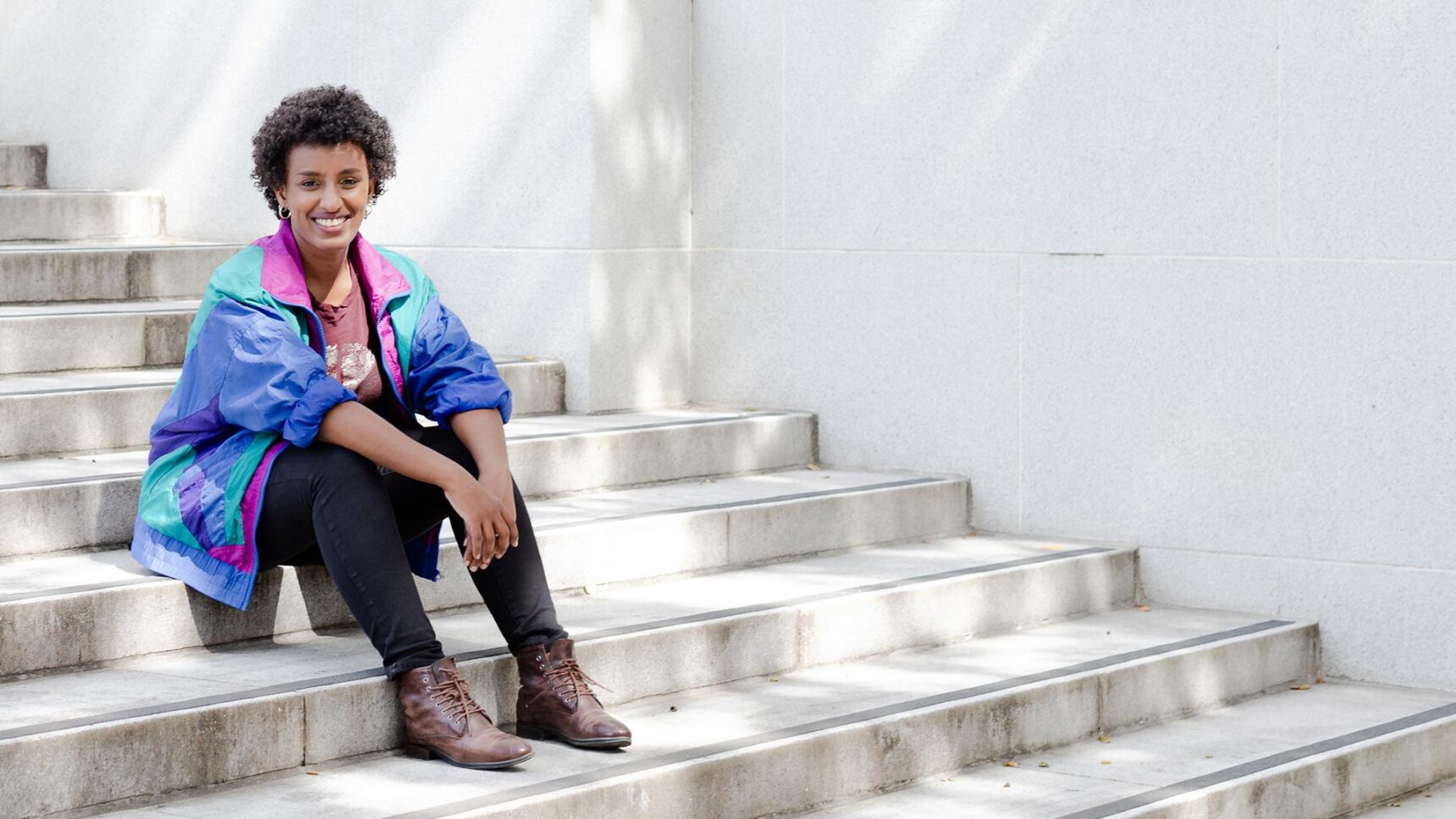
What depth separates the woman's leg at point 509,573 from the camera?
14.3 feet

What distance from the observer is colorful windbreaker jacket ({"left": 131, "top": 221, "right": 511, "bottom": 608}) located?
14.0 feet

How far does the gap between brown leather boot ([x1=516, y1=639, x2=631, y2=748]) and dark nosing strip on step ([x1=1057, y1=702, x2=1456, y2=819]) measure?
1047 mm

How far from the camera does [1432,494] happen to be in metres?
5.70

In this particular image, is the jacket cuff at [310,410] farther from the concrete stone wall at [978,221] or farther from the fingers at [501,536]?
the concrete stone wall at [978,221]

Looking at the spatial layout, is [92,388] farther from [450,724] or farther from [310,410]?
[450,724]

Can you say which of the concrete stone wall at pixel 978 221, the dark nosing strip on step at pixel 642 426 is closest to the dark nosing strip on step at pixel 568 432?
the dark nosing strip on step at pixel 642 426

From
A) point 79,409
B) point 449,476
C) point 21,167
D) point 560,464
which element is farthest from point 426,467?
point 21,167

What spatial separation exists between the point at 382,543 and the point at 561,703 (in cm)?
54

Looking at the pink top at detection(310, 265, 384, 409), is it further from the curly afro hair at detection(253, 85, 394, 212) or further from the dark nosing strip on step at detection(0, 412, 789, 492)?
the dark nosing strip on step at detection(0, 412, 789, 492)

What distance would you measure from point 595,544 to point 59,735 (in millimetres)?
2014

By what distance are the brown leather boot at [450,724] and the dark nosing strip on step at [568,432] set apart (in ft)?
4.12

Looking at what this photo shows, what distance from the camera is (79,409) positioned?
544 cm

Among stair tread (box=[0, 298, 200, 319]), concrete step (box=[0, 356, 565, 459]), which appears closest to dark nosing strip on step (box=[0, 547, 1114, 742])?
concrete step (box=[0, 356, 565, 459])

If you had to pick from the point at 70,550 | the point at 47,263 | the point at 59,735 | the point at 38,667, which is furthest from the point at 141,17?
the point at 59,735
